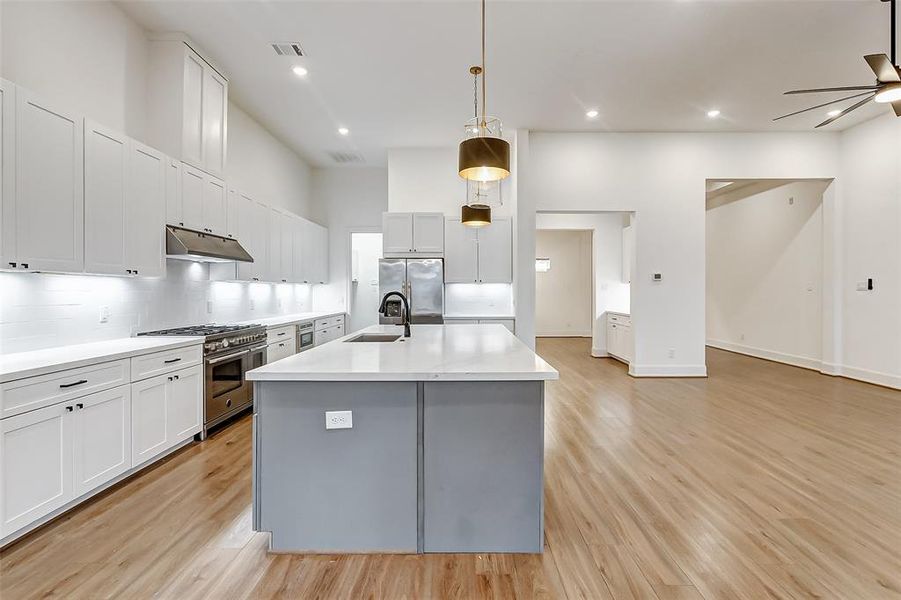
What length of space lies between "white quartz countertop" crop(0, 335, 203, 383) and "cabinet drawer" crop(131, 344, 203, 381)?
4 cm

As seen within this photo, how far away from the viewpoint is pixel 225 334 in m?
3.78

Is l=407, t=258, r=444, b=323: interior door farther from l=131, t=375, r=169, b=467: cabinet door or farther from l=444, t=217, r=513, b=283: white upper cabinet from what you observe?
l=131, t=375, r=169, b=467: cabinet door

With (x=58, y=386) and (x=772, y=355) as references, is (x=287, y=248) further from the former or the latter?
(x=772, y=355)

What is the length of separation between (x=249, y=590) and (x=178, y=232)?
2838 millimetres

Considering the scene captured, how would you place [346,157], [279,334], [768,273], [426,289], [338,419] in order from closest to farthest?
[338,419] → [279,334] → [426,289] → [346,157] → [768,273]

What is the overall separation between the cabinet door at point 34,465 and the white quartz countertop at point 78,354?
212mm

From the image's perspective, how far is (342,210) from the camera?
24.6 ft

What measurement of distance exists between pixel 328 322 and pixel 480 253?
260 centimetres

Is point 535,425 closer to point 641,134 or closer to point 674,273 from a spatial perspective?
point 674,273

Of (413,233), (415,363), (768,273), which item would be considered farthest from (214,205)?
(768,273)

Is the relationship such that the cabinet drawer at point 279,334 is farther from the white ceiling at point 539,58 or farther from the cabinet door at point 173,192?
the white ceiling at point 539,58

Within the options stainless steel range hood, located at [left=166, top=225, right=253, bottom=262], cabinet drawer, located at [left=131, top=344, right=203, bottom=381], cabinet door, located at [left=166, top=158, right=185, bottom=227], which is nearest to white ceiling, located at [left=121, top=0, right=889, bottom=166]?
cabinet door, located at [left=166, top=158, right=185, bottom=227]

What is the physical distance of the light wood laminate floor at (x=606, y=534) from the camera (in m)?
1.80

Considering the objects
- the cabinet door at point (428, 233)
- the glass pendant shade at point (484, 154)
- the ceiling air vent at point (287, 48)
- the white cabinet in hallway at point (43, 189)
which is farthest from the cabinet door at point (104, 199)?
the cabinet door at point (428, 233)
